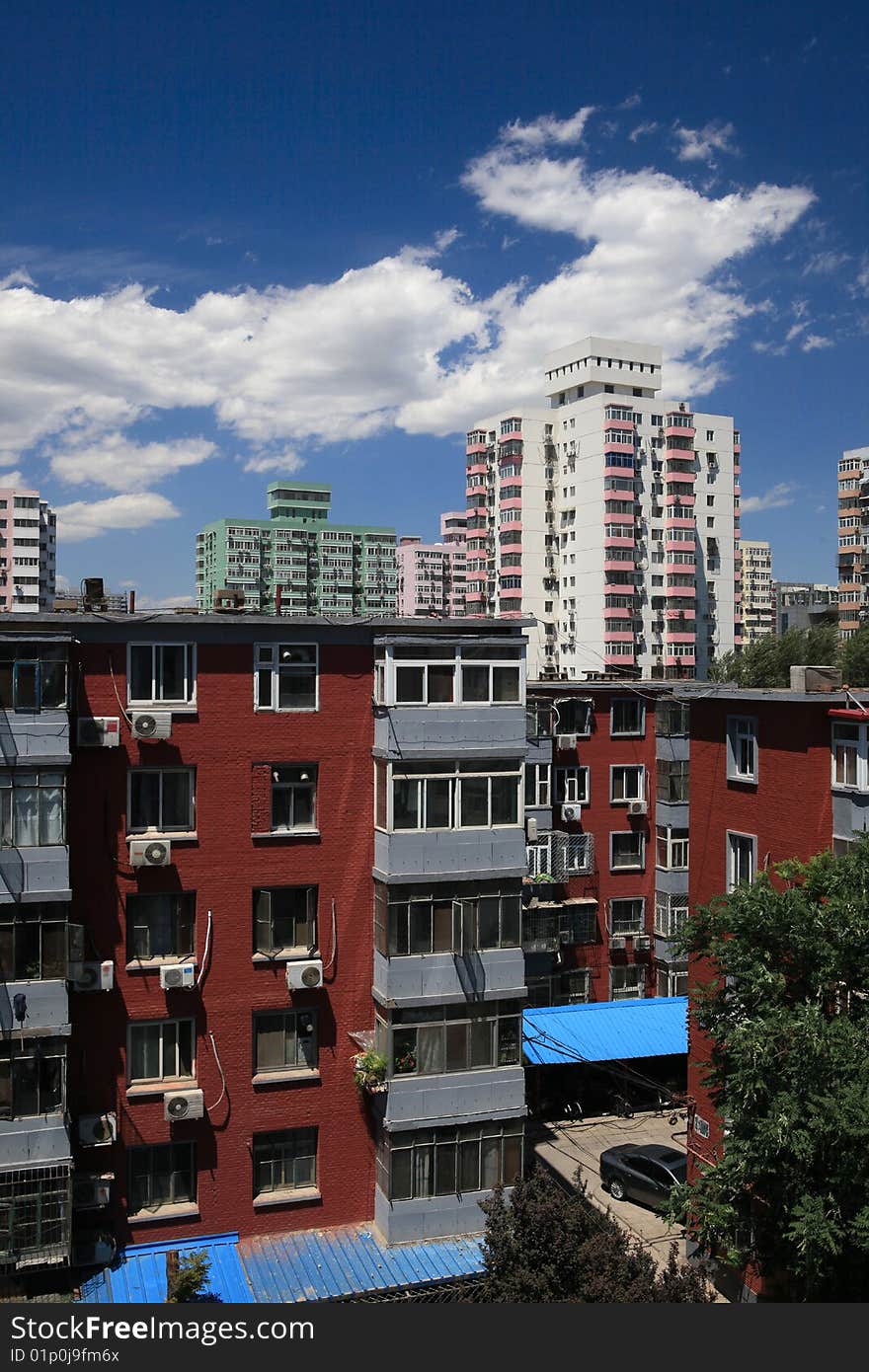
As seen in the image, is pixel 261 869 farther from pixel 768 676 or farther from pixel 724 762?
pixel 768 676

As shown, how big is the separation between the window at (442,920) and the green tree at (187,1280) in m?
6.03

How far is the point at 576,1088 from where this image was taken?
30.0m

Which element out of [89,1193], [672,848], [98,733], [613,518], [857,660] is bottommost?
[89,1193]

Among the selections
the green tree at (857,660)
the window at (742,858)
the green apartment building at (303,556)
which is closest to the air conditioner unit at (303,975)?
the window at (742,858)

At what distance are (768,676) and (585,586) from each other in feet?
64.3

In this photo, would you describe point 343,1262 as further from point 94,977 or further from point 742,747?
point 742,747

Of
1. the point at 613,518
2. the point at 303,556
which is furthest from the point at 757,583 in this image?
the point at 613,518

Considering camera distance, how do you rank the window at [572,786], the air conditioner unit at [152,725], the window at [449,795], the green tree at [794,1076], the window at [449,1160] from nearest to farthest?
the green tree at [794,1076] < the air conditioner unit at [152,725] < the window at [449,1160] < the window at [449,795] < the window at [572,786]

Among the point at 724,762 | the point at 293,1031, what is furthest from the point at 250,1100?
the point at 724,762

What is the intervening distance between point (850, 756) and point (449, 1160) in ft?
34.9

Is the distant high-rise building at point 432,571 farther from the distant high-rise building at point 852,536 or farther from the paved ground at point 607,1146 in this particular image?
Result: the paved ground at point 607,1146

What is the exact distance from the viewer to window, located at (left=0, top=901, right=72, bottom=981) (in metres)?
19.1

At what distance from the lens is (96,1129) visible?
776 inches

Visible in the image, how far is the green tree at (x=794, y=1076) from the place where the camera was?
1475 cm
